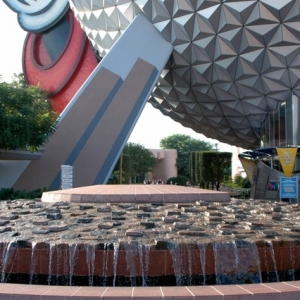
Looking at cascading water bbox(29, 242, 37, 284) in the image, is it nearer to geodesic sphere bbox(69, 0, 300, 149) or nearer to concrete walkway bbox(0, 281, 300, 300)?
concrete walkway bbox(0, 281, 300, 300)

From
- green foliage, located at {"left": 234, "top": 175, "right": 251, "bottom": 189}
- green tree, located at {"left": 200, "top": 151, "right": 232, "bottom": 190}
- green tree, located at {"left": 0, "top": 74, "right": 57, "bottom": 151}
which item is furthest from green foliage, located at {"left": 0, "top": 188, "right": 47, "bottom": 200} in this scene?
green foliage, located at {"left": 234, "top": 175, "right": 251, "bottom": 189}

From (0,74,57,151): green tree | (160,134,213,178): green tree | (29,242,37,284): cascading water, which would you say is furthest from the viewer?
(160,134,213,178): green tree

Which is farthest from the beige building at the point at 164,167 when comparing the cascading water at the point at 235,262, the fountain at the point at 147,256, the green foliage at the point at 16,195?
the cascading water at the point at 235,262

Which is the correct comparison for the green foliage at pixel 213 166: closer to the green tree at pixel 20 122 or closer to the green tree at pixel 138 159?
the green tree at pixel 138 159

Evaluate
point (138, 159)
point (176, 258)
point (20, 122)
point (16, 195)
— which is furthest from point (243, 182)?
point (176, 258)

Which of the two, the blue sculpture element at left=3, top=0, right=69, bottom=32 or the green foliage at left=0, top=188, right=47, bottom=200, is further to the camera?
the blue sculpture element at left=3, top=0, right=69, bottom=32

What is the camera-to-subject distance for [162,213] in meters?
8.85

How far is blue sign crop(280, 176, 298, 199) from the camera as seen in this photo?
57.7 ft

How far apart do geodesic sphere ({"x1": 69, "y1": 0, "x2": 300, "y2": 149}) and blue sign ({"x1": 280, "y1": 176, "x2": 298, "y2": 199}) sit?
7324mm

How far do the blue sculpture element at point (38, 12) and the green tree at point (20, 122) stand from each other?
20.5 meters

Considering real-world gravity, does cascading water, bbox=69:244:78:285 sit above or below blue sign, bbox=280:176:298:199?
below

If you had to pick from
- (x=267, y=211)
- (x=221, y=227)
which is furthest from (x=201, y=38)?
(x=221, y=227)

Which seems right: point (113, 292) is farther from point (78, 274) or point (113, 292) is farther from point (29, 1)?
point (29, 1)

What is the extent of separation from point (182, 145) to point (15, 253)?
78530 millimetres
